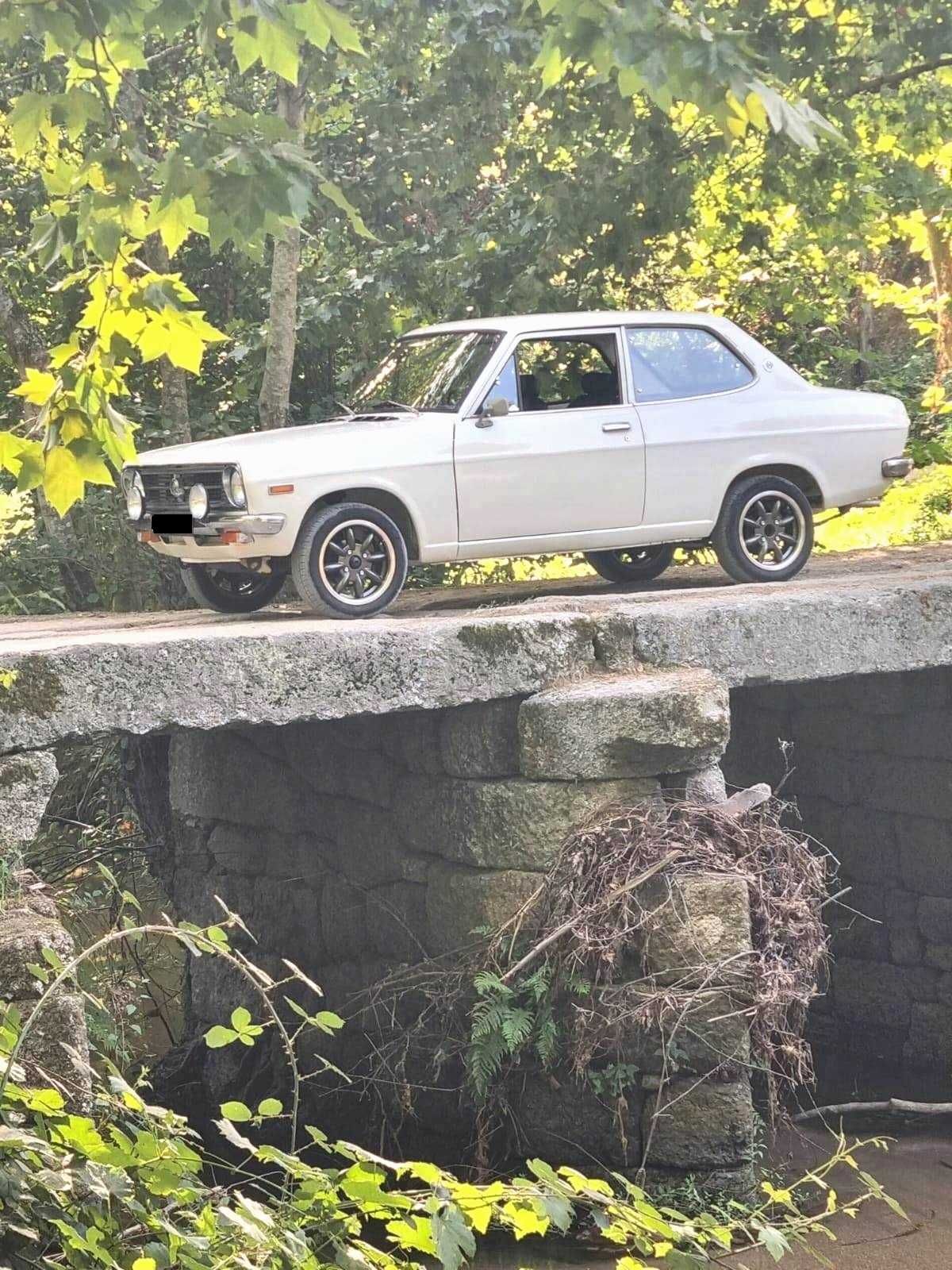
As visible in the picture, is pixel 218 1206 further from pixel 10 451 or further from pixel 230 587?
pixel 230 587

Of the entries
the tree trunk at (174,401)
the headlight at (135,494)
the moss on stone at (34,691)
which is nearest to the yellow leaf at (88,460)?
the moss on stone at (34,691)

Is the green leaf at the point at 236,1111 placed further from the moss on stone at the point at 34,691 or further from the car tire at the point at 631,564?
the car tire at the point at 631,564

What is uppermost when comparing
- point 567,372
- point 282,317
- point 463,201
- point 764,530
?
point 463,201

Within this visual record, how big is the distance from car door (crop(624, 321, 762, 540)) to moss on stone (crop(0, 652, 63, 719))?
10.2 feet

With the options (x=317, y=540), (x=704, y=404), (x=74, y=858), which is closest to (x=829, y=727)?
(x=704, y=404)

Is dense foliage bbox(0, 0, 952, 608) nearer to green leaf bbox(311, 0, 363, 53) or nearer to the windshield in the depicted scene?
the windshield

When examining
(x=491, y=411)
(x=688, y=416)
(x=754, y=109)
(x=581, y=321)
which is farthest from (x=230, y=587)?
(x=754, y=109)

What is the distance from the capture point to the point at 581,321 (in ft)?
23.5

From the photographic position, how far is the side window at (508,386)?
6.86m

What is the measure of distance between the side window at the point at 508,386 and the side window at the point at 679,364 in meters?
0.60

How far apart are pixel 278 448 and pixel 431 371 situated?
1.24 metres

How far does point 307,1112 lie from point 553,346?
11.8 feet

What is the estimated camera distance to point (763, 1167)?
19.9ft

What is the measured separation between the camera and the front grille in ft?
20.4
